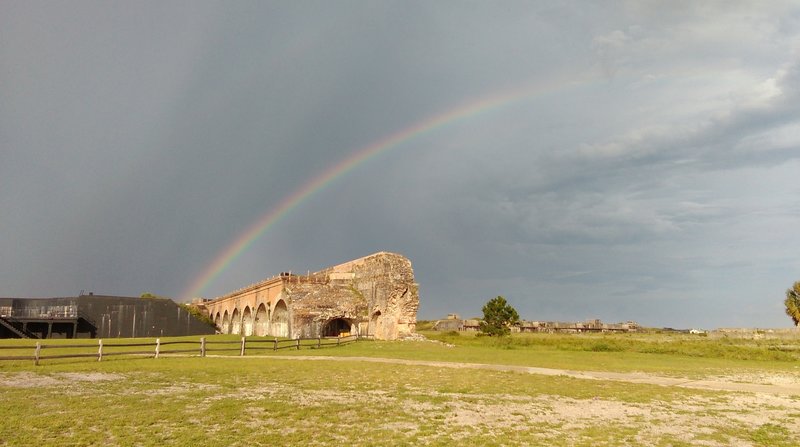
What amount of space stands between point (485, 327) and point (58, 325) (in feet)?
143

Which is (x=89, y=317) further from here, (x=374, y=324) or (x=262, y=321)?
(x=374, y=324)

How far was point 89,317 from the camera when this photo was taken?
177ft

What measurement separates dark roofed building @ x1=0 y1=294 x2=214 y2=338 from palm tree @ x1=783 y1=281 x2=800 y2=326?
73.7 meters

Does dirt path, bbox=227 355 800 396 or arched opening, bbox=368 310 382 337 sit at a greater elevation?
arched opening, bbox=368 310 382 337

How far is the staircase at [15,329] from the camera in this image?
49750 millimetres

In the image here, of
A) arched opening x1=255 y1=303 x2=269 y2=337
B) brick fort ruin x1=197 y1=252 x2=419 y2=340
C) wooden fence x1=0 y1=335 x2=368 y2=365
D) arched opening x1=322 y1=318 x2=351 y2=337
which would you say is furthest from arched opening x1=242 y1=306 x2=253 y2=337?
wooden fence x1=0 y1=335 x2=368 y2=365

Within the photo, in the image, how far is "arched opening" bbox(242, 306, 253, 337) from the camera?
5972cm

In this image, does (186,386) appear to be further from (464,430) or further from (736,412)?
(736,412)

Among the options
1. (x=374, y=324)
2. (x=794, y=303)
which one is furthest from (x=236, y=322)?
(x=794, y=303)

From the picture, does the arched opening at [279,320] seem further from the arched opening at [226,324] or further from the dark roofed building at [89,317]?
the arched opening at [226,324]

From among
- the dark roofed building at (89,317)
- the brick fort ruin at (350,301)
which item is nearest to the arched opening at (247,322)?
the dark roofed building at (89,317)

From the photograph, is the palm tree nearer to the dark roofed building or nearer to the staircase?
the dark roofed building

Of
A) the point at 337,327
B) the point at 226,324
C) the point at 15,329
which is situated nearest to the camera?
the point at 337,327

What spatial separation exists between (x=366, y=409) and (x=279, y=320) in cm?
4168
